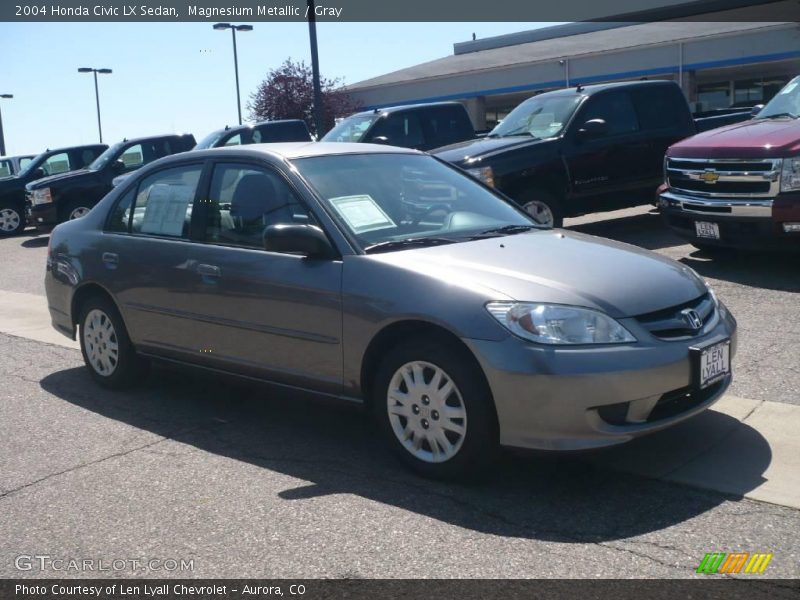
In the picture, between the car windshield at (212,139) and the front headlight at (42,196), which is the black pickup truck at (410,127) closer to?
the car windshield at (212,139)

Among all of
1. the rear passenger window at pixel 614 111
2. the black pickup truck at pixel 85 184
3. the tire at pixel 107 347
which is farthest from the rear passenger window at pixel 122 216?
the black pickup truck at pixel 85 184

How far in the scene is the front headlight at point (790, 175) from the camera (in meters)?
8.20

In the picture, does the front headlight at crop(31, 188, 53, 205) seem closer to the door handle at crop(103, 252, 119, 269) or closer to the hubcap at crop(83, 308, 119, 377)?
the hubcap at crop(83, 308, 119, 377)

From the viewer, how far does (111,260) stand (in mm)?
6254

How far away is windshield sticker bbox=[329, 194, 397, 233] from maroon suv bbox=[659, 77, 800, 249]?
459 centimetres

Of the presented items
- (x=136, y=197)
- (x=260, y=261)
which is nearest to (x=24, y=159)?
(x=136, y=197)

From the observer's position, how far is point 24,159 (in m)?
23.3

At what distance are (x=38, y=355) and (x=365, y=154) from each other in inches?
152

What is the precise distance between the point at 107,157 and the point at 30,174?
2.53 m

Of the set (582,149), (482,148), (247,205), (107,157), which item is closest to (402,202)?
(247,205)

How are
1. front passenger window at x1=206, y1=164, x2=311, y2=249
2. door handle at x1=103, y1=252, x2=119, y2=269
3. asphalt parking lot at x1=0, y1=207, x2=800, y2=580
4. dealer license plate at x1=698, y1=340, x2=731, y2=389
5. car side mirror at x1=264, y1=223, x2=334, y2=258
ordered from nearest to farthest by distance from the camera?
asphalt parking lot at x1=0, y1=207, x2=800, y2=580 → dealer license plate at x1=698, y1=340, x2=731, y2=389 → car side mirror at x1=264, y1=223, x2=334, y2=258 → front passenger window at x1=206, y1=164, x2=311, y2=249 → door handle at x1=103, y1=252, x2=119, y2=269

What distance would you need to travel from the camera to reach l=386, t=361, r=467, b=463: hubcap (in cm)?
434

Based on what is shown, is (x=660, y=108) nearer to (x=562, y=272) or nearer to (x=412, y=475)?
(x=562, y=272)

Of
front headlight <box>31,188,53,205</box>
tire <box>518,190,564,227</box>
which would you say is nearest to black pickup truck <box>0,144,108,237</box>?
front headlight <box>31,188,53,205</box>
